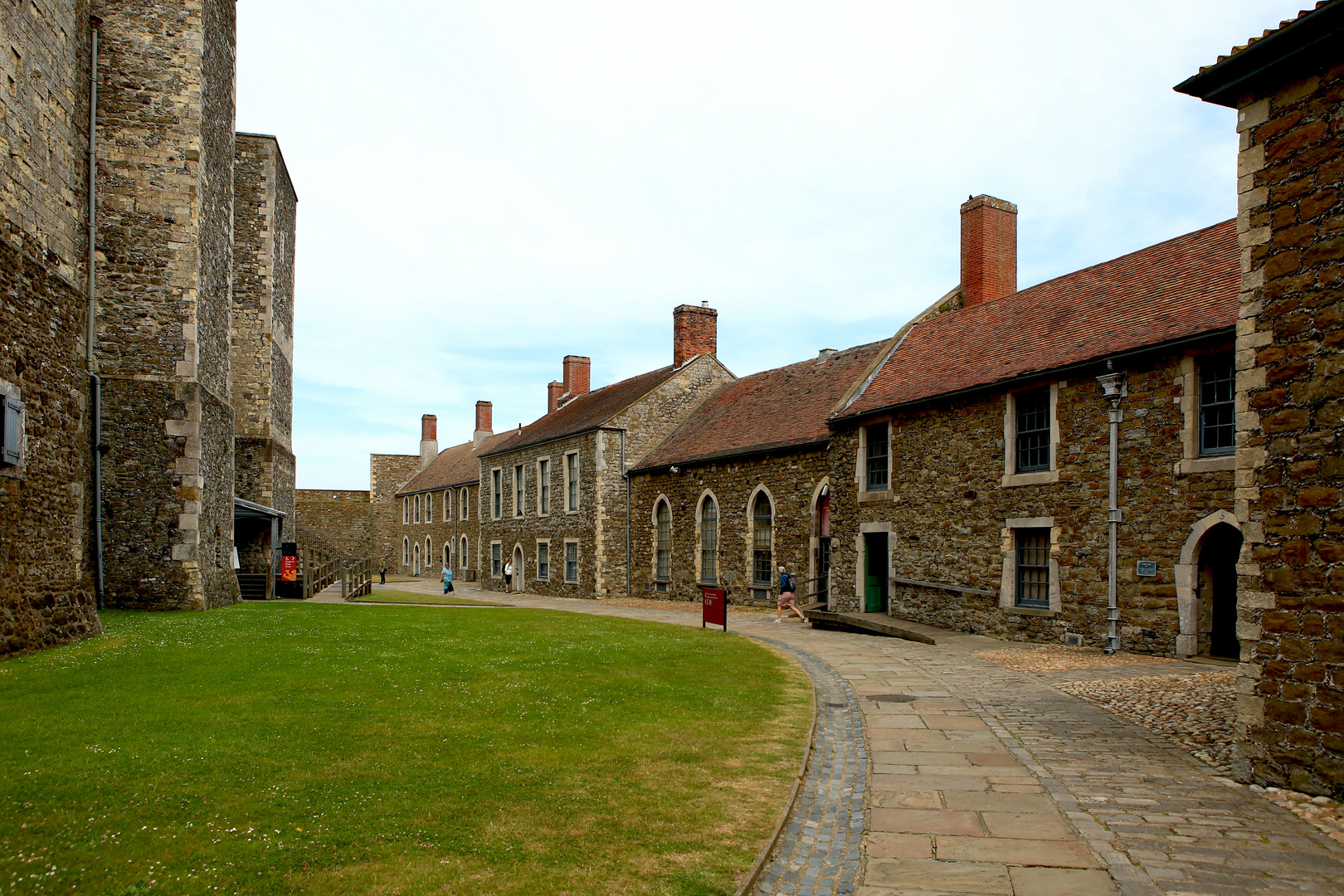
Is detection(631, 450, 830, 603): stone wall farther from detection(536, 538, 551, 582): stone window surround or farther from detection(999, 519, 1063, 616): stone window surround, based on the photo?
detection(999, 519, 1063, 616): stone window surround

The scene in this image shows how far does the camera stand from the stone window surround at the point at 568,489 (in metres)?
33.7

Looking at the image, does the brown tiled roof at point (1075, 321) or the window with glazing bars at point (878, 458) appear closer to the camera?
the brown tiled roof at point (1075, 321)

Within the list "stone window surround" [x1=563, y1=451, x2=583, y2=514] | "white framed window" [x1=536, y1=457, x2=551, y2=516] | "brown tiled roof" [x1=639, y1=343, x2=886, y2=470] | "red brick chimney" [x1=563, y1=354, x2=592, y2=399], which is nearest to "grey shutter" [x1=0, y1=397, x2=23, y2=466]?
"brown tiled roof" [x1=639, y1=343, x2=886, y2=470]

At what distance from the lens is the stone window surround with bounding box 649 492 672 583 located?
29609mm

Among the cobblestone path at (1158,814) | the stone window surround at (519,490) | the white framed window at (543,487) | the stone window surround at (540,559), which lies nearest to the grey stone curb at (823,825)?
the cobblestone path at (1158,814)

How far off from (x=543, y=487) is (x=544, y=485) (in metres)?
0.13

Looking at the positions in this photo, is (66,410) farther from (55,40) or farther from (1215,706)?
(1215,706)

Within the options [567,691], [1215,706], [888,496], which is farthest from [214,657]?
Result: [888,496]

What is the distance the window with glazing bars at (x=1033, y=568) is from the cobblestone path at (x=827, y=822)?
7458 mm

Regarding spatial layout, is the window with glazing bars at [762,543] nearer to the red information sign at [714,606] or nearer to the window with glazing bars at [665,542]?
the window with glazing bars at [665,542]

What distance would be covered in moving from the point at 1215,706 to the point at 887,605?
10.7m

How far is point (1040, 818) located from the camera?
5.87 m

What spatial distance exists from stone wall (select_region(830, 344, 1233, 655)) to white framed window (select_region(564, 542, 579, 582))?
15813 millimetres

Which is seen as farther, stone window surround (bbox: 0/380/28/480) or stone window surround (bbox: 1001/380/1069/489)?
stone window surround (bbox: 1001/380/1069/489)
